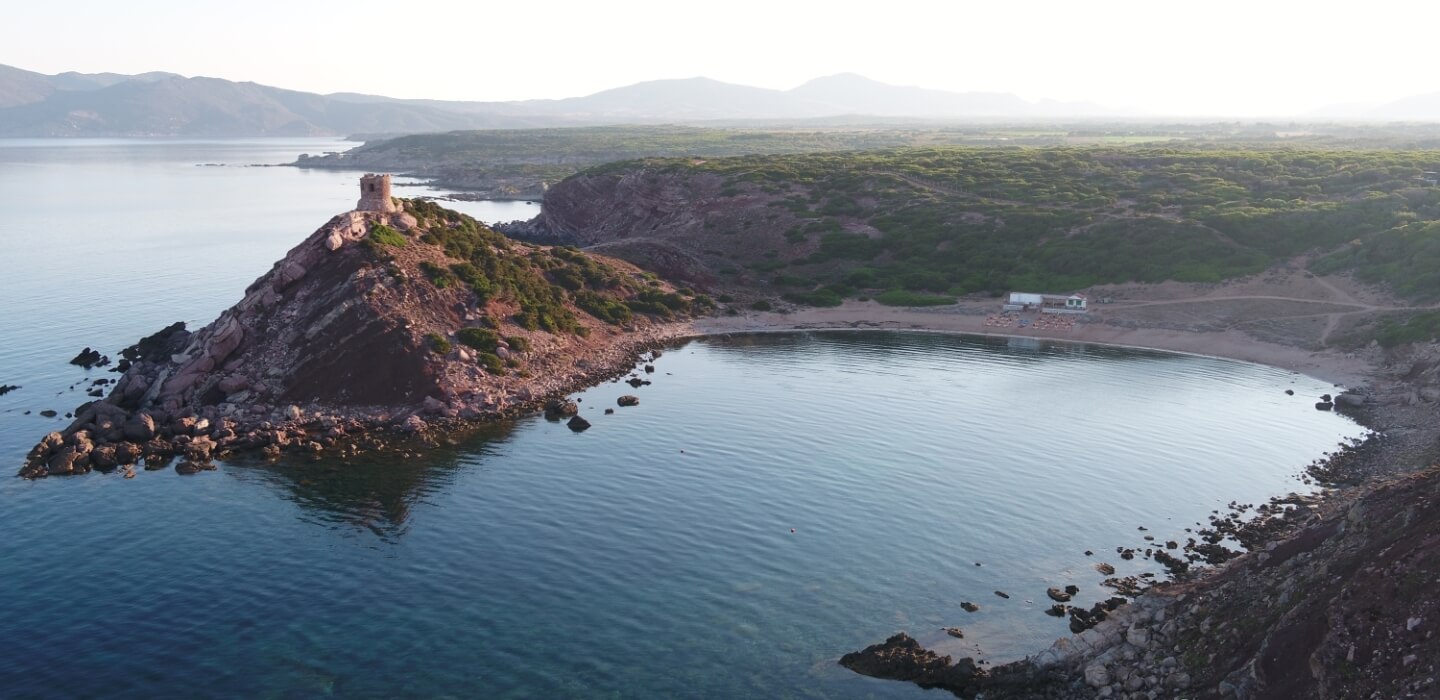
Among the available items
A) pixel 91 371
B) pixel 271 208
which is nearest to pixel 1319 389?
pixel 91 371

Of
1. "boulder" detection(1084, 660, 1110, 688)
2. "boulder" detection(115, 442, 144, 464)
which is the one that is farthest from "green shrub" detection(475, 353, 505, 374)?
"boulder" detection(1084, 660, 1110, 688)

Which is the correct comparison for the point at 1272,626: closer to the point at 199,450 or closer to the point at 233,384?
Answer: the point at 199,450

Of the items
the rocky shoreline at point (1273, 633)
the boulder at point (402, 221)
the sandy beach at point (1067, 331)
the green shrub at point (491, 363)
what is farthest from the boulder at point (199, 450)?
the sandy beach at point (1067, 331)

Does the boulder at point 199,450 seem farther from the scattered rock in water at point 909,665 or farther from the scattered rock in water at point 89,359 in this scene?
the scattered rock in water at point 909,665

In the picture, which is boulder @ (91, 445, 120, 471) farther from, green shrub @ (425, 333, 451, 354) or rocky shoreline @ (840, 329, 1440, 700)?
rocky shoreline @ (840, 329, 1440, 700)

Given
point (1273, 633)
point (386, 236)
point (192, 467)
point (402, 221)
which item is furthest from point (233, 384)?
point (1273, 633)
